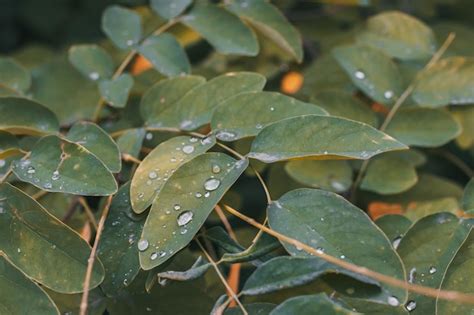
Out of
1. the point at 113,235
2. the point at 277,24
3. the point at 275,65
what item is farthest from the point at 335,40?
the point at 113,235

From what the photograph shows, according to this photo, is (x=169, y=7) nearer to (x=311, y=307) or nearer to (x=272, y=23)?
(x=272, y=23)

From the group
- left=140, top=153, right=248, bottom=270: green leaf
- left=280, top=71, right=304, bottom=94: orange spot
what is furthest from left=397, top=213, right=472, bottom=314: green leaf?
left=280, top=71, right=304, bottom=94: orange spot

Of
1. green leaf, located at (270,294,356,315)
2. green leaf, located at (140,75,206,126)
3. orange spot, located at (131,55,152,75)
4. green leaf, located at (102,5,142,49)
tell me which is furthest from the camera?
orange spot, located at (131,55,152,75)

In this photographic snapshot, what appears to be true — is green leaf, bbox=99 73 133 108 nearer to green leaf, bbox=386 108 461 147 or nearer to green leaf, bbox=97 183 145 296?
green leaf, bbox=97 183 145 296

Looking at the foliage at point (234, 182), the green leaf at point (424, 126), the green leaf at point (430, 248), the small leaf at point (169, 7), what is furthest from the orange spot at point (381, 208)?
the small leaf at point (169, 7)

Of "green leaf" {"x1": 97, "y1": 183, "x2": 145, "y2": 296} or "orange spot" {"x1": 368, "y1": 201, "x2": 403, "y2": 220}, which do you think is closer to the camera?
"green leaf" {"x1": 97, "y1": 183, "x2": 145, "y2": 296}

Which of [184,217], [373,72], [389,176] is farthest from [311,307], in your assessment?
[373,72]

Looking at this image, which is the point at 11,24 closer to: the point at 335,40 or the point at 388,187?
the point at 335,40
